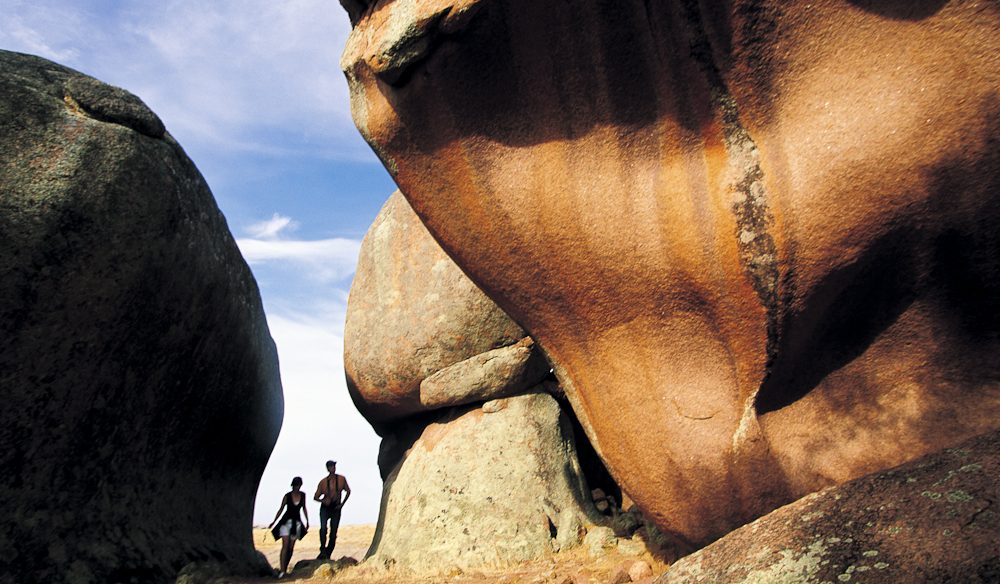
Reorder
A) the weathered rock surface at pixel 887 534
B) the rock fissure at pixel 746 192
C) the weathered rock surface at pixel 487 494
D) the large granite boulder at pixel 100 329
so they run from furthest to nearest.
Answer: the weathered rock surface at pixel 487 494 → the large granite boulder at pixel 100 329 → the rock fissure at pixel 746 192 → the weathered rock surface at pixel 887 534

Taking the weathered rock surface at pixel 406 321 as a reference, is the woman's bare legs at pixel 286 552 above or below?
below

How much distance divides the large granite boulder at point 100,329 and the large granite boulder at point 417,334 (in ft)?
4.60

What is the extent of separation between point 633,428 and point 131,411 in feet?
10.5

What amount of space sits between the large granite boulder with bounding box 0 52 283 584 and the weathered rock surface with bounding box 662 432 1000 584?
11.5ft

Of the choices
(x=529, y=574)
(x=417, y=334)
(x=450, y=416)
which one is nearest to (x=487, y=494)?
(x=529, y=574)

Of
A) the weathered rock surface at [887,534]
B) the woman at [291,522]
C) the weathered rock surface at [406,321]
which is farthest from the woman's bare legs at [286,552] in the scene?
the weathered rock surface at [887,534]

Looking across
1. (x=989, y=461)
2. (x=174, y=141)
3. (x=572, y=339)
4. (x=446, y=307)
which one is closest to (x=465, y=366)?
(x=446, y=307)

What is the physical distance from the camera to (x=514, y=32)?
11.8 ft

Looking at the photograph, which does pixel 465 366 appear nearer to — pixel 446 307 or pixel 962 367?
pixel 446 307

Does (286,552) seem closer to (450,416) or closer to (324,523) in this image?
(324,523)

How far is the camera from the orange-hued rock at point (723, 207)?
3.21m

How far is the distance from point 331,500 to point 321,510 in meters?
0.14

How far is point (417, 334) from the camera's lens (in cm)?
646

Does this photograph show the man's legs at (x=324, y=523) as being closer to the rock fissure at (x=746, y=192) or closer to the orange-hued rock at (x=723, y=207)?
the orange-hued rock at (x=723, y=207)
